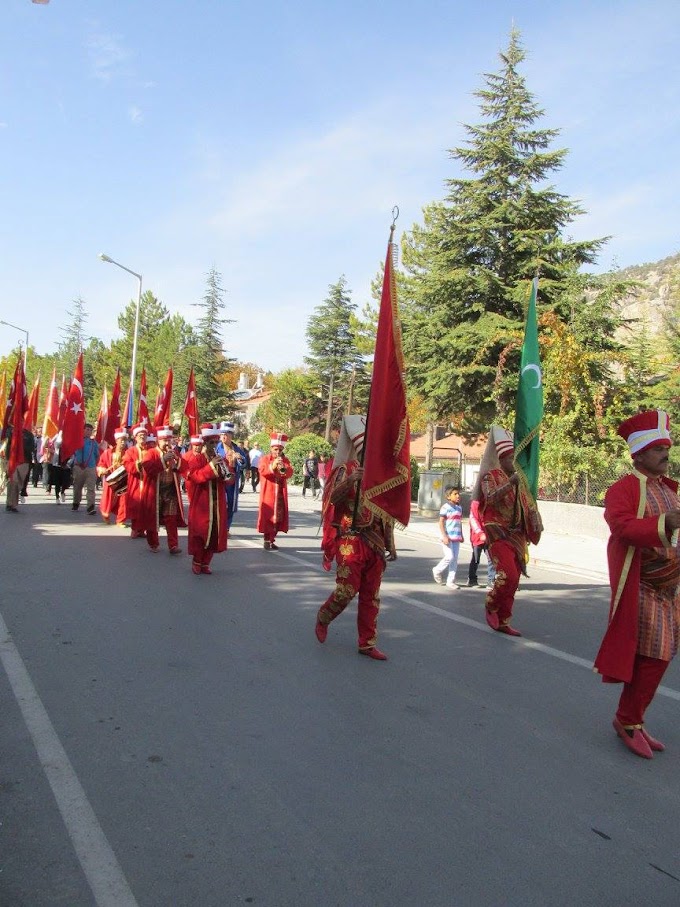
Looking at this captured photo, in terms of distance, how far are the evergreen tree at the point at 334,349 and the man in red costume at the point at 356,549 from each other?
5225cm

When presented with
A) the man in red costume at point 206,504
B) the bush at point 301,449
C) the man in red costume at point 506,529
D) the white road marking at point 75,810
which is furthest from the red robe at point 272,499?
the bush at point 301,449

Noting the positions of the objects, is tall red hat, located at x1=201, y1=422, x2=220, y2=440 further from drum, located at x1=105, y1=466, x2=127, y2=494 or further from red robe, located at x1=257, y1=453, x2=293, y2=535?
drum, located at x1=105, y1=466, x2=127, y2=494

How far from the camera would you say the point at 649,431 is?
179 inches

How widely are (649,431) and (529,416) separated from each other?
4224 mm

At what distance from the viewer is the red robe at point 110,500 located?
1503 cm

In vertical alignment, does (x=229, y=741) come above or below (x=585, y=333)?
below

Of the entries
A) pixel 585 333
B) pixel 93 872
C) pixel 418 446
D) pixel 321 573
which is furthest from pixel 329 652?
pixel 418 446

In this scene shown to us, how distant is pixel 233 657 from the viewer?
20.0 ft

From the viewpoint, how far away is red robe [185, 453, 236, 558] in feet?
32.1

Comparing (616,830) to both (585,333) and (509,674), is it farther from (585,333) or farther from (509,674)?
(585,333)

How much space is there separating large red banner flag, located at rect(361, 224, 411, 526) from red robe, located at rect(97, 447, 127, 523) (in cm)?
944

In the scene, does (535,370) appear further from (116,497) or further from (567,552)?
(116,497)

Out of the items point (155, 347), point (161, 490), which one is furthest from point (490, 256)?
point (155, 347)

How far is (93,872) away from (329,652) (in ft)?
11.4
